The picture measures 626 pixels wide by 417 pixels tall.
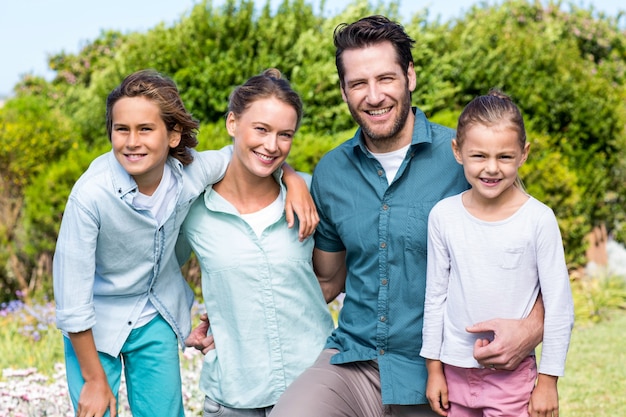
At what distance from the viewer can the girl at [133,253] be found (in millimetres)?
2660

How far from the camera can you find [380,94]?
9.59ft

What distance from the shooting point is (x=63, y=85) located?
14484 millimetres

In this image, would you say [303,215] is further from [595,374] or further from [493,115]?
[595,374]

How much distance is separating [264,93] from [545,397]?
150cm

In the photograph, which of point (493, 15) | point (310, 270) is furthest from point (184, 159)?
point (493, 15)

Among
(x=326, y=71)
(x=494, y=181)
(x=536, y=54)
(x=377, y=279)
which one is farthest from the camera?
(x=536, y=54)

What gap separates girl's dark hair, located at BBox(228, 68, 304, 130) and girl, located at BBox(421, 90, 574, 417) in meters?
0.72

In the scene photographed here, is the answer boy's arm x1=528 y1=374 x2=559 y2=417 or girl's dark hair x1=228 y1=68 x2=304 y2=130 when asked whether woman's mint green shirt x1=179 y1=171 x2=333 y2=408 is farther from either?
Answer: boy's arm x1=528 y1=374 x2=559 y2=417

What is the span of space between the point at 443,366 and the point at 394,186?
683mm

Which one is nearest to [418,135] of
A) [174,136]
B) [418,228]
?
[418,228]

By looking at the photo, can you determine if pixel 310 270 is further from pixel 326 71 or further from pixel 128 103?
pixel 326 71

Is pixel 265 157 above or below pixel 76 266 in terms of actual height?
above

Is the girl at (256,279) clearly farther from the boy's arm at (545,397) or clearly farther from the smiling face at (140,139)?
the boy's arm at (545,397)

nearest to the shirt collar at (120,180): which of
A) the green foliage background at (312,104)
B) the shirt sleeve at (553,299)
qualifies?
the shirt sleeve at (553,299)
